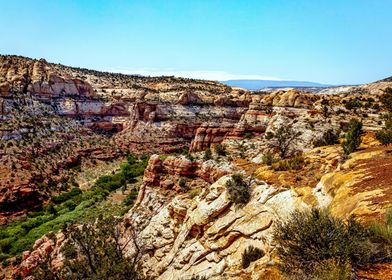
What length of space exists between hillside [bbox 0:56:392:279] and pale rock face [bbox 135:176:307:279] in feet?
0.23

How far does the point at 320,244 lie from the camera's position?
8523mm

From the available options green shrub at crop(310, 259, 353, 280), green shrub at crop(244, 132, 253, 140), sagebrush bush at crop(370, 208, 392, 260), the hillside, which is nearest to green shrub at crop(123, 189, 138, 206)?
the hillside

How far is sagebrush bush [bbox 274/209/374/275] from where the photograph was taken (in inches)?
319

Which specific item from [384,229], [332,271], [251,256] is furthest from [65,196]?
[332,271]

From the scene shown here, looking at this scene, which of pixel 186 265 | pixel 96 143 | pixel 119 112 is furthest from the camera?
pixel 119 112

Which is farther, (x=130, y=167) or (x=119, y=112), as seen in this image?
(x=119, y=112)

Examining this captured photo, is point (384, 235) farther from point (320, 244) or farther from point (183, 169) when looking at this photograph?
point (183, 169)

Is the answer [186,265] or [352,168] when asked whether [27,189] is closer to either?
[186,265]

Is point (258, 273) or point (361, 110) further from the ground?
point (361, 110)

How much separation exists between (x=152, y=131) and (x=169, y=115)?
17.1 ft

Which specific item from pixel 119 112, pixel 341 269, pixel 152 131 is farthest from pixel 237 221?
pixel 119 112

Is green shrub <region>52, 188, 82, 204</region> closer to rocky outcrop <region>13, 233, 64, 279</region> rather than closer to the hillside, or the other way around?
the hillside

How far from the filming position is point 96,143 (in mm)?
66750

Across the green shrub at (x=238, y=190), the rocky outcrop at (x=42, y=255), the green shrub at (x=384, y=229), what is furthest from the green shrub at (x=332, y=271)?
the rocky outcrop at (x=42, y=255)
